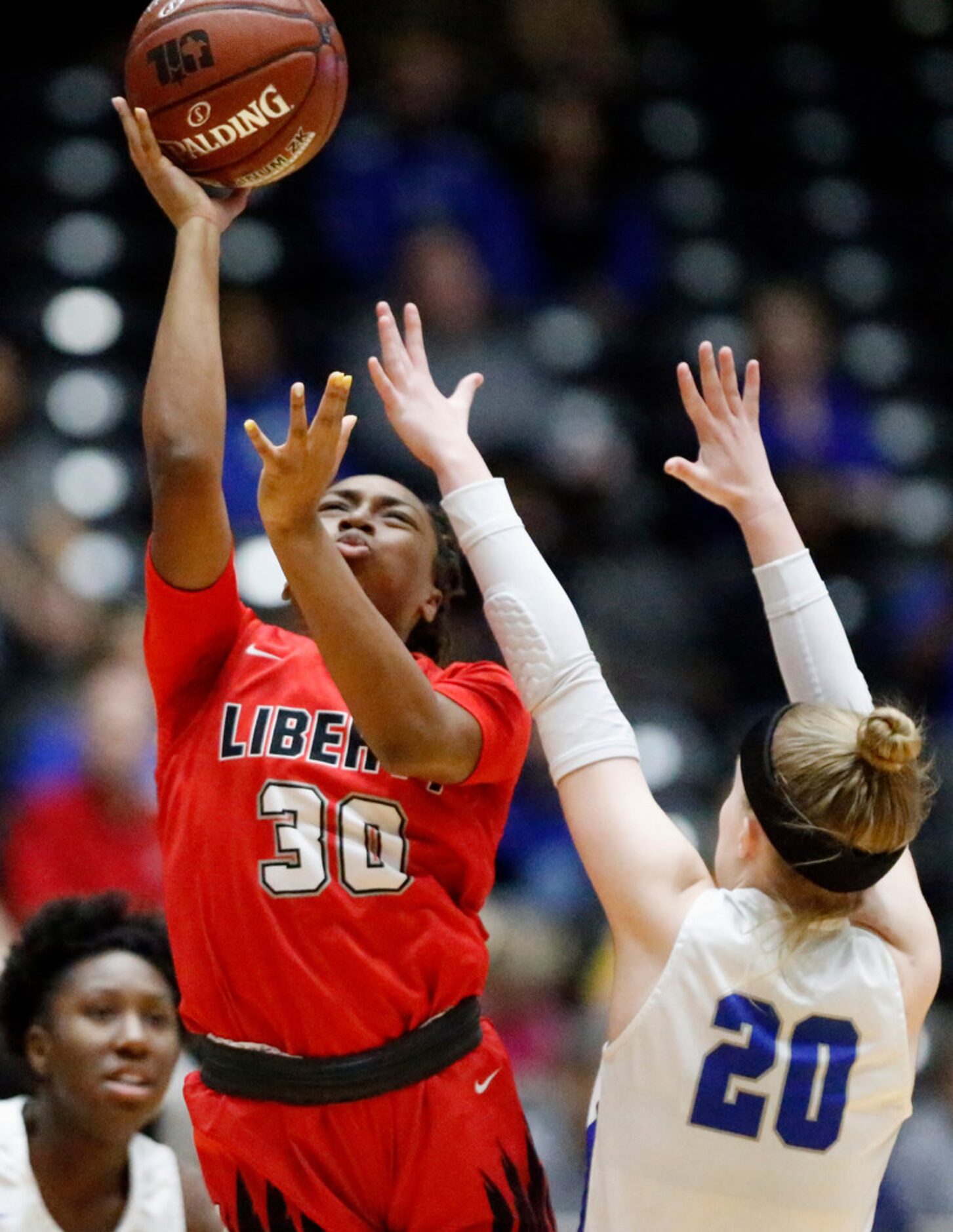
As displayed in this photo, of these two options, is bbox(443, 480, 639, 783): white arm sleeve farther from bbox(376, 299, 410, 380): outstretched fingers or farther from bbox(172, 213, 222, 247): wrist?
bbox(172, 213, 222, 247): wrist

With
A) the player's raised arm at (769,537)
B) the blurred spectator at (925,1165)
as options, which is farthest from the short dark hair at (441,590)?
the blurred spectator at (925,1165)

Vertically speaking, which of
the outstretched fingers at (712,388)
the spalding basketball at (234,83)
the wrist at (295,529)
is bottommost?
the wrist at (295,529)

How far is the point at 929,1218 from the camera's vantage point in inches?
221

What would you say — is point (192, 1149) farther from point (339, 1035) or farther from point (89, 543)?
point (89, 543)

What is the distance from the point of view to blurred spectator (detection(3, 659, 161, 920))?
538 centimetres

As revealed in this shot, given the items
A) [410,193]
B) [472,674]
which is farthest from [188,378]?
[410,193]

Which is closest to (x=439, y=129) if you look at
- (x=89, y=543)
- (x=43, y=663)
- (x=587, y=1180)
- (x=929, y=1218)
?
(x=89, y=543)

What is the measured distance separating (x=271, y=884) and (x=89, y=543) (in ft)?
13.1

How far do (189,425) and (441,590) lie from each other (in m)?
0.81

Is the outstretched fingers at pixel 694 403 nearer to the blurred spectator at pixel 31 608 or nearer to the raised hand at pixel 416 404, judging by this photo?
the raised hand at pixel 416 404

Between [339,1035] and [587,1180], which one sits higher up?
[339,1035]

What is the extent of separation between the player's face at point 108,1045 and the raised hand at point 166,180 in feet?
5.74

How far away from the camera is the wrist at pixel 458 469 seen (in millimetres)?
2994

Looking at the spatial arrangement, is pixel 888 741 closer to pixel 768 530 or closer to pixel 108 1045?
pixel 768 530
